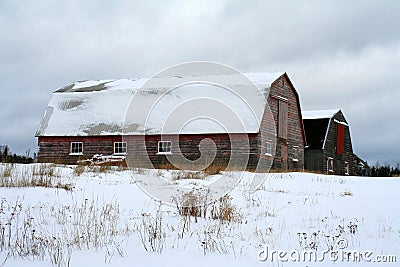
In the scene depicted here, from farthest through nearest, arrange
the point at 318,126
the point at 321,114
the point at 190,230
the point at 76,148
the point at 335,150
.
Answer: the point at 321,114 < the point at 335,150 < the point at 318,126 < the point at 76,148 < the point at 190,230

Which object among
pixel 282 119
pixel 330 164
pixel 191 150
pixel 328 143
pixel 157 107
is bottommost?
pixel 330 164

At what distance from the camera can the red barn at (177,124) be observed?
91.2 feet

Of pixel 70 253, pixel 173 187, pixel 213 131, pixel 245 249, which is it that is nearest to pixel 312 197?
pixel 173 187

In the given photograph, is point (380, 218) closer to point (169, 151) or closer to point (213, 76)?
point (169, 151)

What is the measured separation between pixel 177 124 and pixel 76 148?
6.94 meters

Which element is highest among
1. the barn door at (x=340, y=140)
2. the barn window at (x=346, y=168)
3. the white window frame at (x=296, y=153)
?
the barn door at (x=340, y=140)

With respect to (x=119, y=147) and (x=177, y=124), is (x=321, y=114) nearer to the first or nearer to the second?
(x=177, y=124)

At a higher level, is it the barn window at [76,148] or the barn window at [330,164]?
A: the barn window at [76,148]

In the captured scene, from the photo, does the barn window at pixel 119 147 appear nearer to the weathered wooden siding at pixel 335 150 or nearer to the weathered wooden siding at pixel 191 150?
the weathered wooden siding at pixel 191 150

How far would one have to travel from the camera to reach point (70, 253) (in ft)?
20.5

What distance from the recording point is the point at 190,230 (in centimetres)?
774

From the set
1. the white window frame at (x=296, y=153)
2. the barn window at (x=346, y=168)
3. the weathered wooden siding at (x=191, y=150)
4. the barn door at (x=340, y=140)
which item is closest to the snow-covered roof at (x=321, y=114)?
the barn door at (x=340, y=140)

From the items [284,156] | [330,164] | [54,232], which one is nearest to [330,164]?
[330,164]

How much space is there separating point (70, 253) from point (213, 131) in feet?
71.6
